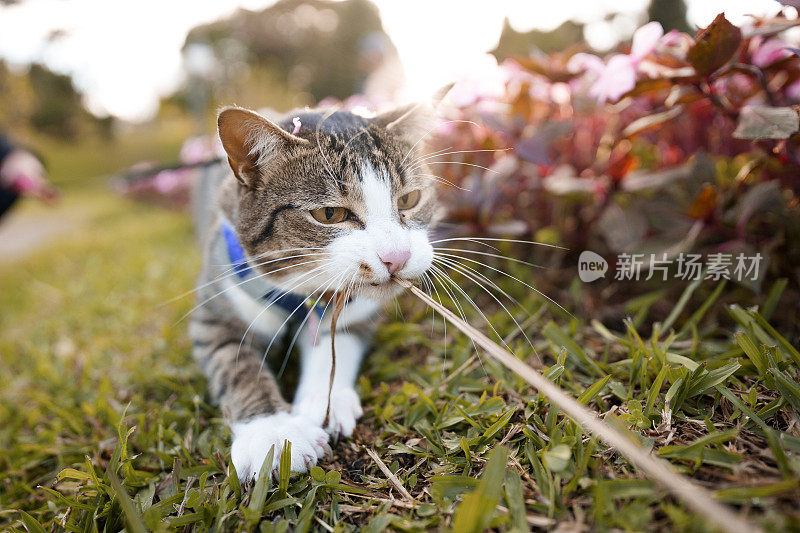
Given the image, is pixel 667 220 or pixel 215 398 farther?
pixel 667 220

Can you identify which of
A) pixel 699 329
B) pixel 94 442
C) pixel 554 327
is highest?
pixel 94 442

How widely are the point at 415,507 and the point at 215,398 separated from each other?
2.59ft

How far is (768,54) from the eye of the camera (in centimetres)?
140

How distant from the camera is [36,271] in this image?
3.68 metres

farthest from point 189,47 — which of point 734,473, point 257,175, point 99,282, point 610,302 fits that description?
point 734,473

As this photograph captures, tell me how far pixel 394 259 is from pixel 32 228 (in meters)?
7.60

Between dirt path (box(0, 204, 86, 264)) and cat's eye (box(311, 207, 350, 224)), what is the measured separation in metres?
3.96

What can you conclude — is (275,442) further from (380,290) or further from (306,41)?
(306,41)

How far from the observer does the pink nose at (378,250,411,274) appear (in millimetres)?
1100

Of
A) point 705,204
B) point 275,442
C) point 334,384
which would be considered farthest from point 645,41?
point 275,442

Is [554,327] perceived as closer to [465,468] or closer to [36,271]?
[465,468]

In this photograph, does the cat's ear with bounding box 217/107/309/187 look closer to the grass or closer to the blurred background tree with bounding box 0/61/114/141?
the grass

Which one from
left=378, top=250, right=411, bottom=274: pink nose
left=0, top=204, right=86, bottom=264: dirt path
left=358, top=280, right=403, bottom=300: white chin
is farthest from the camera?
left=0, top=204, right=86, bottom=264: dirt path

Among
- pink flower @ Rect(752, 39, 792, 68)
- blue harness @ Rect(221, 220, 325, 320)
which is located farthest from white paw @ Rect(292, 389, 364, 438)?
pink flower @ Rect(752, 39, 792, 68)
